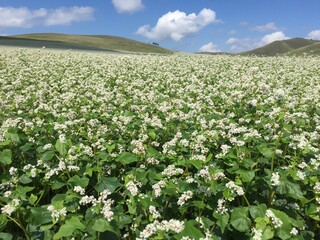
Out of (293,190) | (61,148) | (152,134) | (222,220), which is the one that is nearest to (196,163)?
(222,220)

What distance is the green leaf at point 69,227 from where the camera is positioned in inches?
125

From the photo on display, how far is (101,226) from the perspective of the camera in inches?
129

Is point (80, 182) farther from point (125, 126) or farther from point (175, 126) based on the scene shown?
point (175, 126)

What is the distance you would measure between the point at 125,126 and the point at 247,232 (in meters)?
3.71

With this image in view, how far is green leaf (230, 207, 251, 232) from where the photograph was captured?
3.66m

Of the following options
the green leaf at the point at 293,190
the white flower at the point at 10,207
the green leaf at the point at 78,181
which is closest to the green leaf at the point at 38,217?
the white flower at the point at 10,207

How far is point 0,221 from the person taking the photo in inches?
142

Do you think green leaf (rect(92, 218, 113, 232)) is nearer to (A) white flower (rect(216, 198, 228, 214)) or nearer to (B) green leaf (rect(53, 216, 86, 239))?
(B) green leaf (rect(53, 216, 86, 239))

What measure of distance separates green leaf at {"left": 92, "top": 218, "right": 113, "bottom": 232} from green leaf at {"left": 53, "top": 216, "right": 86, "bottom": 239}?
136 mm

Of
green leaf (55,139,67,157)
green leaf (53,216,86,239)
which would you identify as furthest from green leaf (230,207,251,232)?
green leaf (55,139,67,157)

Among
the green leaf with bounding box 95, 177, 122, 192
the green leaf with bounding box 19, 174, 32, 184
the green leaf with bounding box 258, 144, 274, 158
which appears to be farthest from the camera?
the green leaf with bounding box 258, 144, 274, 158

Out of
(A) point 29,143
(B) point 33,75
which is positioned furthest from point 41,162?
(B) point 33,75

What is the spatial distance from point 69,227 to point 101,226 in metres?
0.34

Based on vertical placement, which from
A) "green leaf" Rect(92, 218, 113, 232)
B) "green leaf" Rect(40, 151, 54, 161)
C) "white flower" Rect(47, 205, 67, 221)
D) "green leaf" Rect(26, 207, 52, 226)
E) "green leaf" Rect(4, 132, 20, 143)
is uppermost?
"green leaf" Rect(4, 132, 20, 143)
